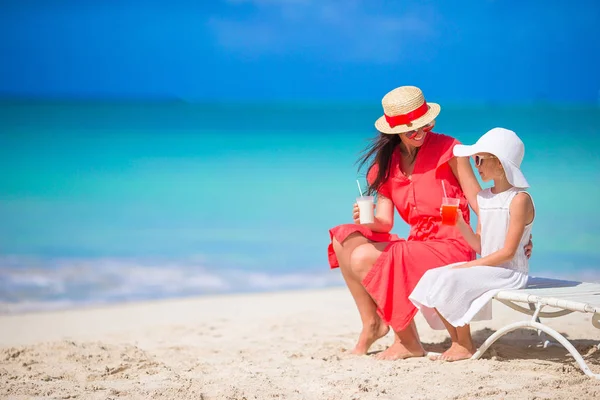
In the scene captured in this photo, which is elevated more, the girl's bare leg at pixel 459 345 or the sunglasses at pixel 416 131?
the sunglasses at pixel 416 131

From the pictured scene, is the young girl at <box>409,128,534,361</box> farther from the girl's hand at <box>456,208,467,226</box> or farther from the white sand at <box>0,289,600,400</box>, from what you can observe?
the white sand at <box>0,289,600,400</box>

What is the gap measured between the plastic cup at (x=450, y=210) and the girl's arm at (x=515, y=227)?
22cm

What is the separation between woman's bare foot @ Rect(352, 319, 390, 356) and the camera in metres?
3.67

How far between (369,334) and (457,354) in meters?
0.45

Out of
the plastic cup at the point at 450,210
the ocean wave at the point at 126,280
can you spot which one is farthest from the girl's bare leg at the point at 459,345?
the ocean wave at the point at 126,280

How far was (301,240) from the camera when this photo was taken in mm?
7211

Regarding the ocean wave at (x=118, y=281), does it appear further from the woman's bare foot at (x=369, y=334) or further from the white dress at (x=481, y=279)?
the white dress at (x=481, y=279)

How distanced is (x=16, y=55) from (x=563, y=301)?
23961 mm

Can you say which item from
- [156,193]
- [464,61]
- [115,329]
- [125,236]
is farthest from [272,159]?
[464,61]

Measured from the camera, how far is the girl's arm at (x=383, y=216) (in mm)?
3660

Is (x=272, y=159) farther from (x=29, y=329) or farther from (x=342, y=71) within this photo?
(x=342, y=71)

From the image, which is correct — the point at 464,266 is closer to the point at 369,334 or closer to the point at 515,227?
the point at 515,227

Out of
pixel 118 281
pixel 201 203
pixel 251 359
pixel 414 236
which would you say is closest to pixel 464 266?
pixel 414 236

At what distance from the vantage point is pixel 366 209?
3.49 m
